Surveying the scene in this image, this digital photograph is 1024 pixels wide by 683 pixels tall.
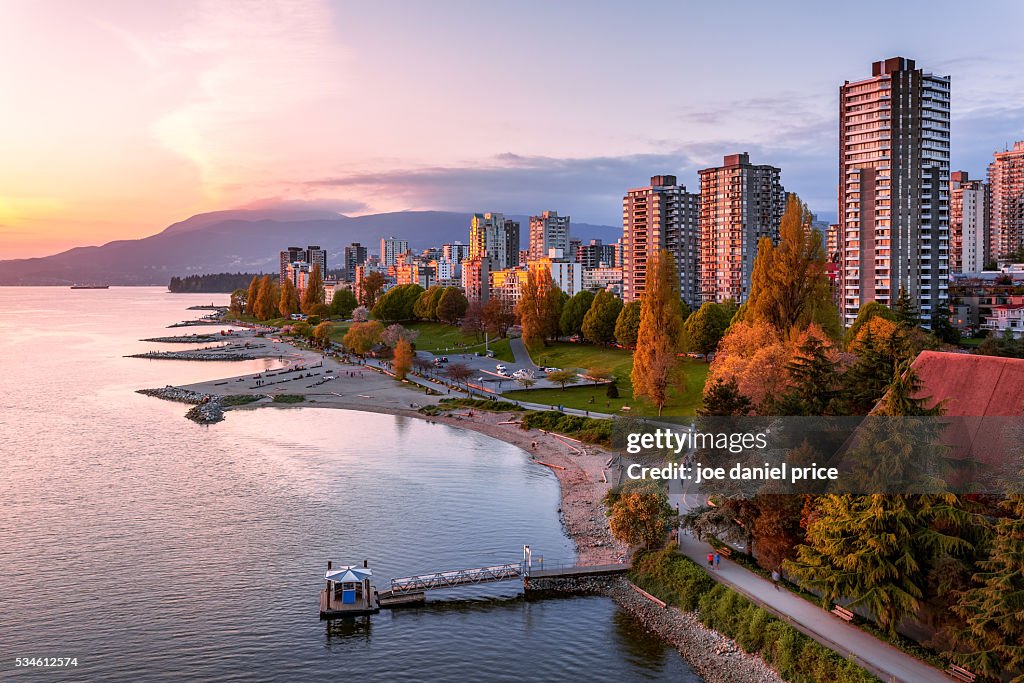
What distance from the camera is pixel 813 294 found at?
52.7m

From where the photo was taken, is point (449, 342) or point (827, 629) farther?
point (449, 342)

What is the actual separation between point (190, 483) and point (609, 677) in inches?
1233

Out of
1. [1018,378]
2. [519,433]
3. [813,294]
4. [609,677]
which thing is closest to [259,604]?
[609,677]

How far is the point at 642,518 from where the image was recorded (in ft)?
110

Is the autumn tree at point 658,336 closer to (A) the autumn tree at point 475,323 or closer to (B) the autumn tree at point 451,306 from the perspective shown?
(A) the autumn tree at point 475,323

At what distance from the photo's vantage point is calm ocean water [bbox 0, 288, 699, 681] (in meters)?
27.5

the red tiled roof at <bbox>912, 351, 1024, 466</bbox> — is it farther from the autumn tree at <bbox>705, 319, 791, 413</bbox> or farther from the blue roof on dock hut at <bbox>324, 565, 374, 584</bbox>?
the blue roof on dock hut at <bbox>324, 565, 374, 584</bbox>

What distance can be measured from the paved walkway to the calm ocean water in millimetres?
3737

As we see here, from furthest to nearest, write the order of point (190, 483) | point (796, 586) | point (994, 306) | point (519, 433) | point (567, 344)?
point (567, 344) < point (994, 306) < point (519, 433) < point (190, 483) < point (796, 586)

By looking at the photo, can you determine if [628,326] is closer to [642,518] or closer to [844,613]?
[642,518]

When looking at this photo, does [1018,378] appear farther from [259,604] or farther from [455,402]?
[455,402]

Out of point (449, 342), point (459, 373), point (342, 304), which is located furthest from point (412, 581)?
point (342, 304)

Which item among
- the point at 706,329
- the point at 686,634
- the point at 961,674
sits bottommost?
the point at 686,634

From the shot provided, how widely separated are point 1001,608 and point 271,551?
2847cm
